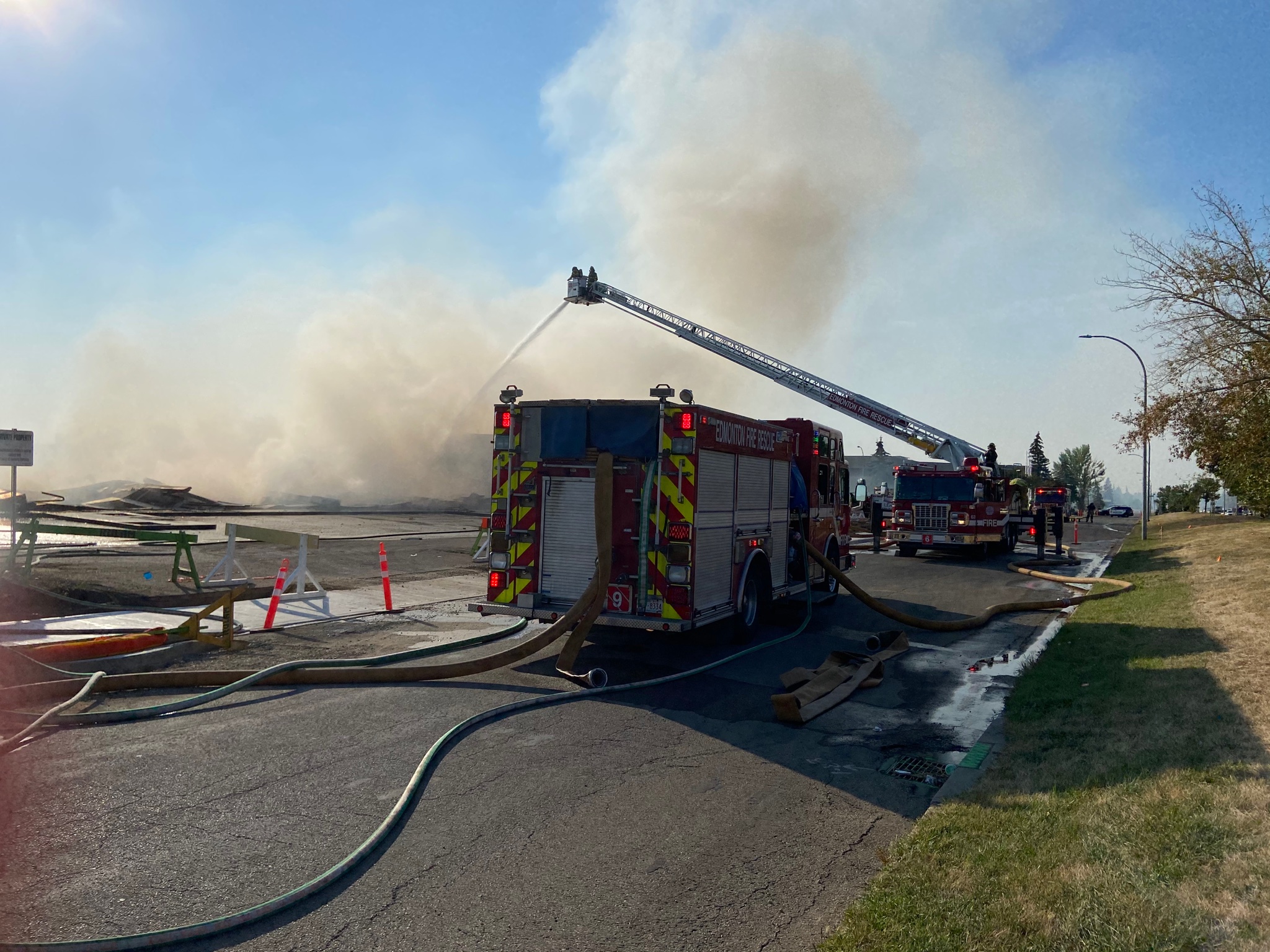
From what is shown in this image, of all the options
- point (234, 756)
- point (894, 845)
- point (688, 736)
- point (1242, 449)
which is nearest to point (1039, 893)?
point (894, 845)

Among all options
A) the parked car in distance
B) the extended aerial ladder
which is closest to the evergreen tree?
the parked car in distance

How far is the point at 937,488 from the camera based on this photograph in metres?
22.4

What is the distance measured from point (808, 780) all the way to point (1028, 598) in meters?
10.9

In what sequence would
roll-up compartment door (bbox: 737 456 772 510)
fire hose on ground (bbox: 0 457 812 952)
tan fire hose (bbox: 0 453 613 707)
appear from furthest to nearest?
1. roll-up compartment door (bbox: 737 456 772 510)
2. tan fire hose (bbox: 0 453 613 707)
3. fire hose on ground (bbox: 0 457 812 952)

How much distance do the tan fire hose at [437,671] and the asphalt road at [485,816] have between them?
0.21 metres

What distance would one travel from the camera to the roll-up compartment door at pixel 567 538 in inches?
343

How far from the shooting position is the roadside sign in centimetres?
1234

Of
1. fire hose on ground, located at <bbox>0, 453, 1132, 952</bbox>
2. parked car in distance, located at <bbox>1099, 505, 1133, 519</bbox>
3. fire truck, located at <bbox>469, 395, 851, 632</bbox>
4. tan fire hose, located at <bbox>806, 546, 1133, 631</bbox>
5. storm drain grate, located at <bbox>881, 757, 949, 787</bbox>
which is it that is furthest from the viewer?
parked car in distance, located at <bbox>1099, 505, 1133, 519</bbox>

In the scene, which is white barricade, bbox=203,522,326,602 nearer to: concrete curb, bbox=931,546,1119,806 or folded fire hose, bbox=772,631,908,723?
folded fire hose, bbox=772,631,908,723

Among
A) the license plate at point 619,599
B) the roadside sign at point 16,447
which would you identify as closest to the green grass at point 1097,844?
the license plate at point 619,599

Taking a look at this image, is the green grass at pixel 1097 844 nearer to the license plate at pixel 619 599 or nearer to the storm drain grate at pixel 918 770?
the storm drain grate at pixel 918 770

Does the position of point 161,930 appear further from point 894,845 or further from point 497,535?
point 497,535

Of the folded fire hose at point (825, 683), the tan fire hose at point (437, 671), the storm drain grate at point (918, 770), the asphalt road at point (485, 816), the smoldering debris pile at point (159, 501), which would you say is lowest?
the storm drain grate at point (918, 770)

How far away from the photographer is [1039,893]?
343 centimetres
